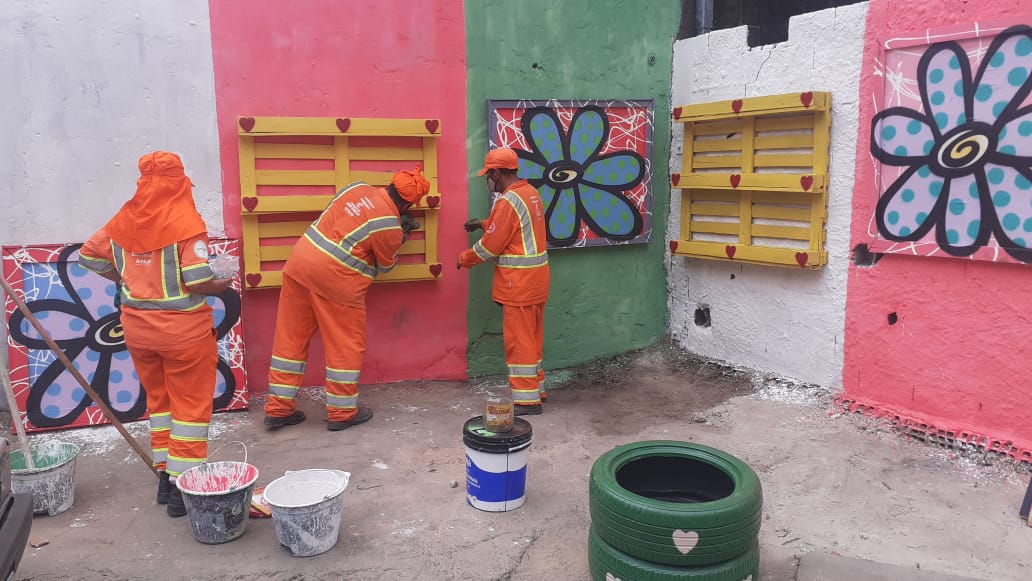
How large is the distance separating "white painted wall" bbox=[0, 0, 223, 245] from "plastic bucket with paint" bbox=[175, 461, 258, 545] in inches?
93.9

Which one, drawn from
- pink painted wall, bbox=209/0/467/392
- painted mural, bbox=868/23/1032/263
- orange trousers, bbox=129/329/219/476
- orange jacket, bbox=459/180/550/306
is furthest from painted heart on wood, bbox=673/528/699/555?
pink painted wall, bbox=209/0/467/392

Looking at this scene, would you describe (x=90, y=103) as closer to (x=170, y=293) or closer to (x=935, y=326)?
(x=170, y=293)

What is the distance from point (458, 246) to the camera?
624 centimetres

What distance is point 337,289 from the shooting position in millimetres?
5098

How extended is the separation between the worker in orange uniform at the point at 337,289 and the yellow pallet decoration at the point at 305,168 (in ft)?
1.36

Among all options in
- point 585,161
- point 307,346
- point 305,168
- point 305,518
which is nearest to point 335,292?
point 307,346

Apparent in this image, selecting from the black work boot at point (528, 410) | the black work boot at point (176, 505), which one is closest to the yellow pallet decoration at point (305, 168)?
the black work boot at point (528, 410)

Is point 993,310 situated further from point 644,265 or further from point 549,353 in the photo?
point 549,353

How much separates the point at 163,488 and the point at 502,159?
310 cm

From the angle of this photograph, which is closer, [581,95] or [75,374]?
[75,374]

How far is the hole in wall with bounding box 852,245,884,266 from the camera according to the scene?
5.34 metres

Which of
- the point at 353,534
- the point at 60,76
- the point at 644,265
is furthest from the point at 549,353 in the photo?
the point at 60,76

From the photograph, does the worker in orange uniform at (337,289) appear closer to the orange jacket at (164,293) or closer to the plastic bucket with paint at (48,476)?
the orange jacket at (164,293)

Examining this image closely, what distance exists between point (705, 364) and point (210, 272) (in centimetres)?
430
